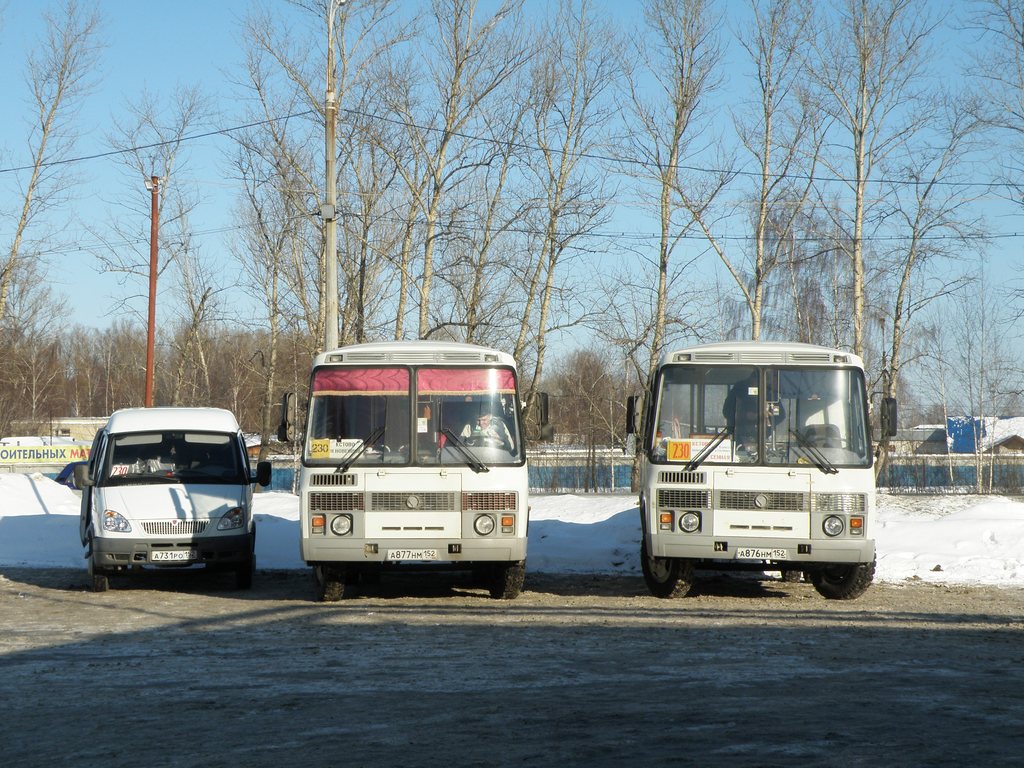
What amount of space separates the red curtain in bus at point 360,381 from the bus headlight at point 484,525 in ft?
5.27

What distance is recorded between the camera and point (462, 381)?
13086 millimetres

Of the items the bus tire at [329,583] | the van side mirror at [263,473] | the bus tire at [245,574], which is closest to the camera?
the bus tire at [329,583]

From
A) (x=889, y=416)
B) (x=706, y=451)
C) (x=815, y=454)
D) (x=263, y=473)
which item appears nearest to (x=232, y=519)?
(x=263, y=473)

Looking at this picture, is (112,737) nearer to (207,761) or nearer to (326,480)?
(207,761)

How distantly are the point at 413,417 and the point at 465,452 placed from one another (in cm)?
69

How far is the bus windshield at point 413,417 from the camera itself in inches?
508

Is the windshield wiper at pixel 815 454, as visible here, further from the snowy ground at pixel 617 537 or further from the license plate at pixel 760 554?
the snowy ground at pixel 617 537

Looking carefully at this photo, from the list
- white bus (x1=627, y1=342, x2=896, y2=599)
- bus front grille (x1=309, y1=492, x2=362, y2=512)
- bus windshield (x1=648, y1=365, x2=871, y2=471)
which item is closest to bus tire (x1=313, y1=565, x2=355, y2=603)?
bus front grille (x1=309, y1=492, x2=362, y2=512)

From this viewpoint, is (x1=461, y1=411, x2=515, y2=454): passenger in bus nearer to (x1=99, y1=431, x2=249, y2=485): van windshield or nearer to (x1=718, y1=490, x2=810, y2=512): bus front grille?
(x1=718, y1=490, x2=810, y2=512): bus front grille

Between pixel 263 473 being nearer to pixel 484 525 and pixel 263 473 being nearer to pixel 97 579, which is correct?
pixel 97 579

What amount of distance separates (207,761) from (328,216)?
15.5 m

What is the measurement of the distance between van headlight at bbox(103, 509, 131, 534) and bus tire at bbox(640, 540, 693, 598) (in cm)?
623

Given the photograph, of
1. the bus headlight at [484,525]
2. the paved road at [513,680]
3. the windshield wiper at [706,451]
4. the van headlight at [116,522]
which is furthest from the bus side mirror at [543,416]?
the van headlight at [116,522]

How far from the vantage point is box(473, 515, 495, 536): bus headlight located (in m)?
12.8
